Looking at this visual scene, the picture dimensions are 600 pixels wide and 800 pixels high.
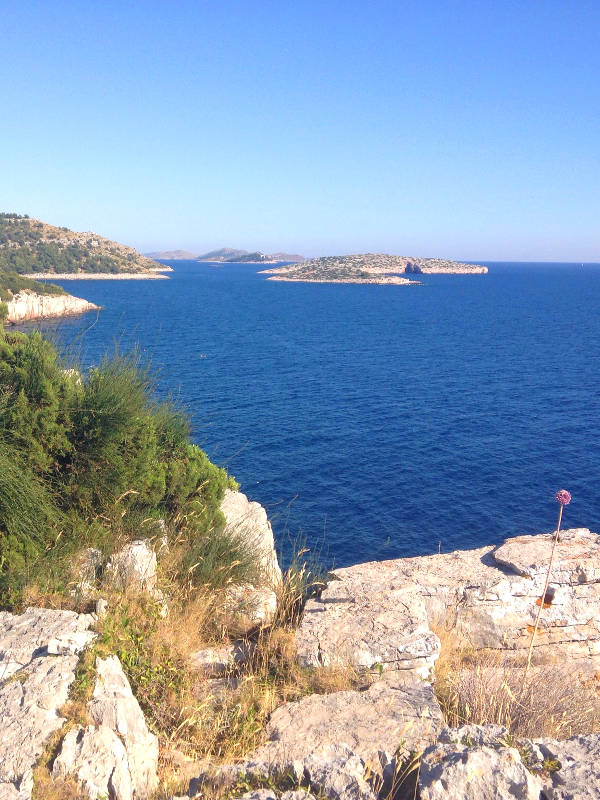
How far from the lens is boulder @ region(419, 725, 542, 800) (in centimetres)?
→ 347

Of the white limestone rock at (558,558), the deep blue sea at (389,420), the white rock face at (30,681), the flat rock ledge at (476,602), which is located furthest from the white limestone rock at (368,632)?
the deep blue sea at (389,420)

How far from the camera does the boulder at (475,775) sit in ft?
11.4

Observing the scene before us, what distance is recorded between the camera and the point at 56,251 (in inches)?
6171

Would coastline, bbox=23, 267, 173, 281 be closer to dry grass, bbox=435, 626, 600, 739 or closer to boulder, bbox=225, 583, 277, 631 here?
boulder, bbox=225, 583, 277, 631

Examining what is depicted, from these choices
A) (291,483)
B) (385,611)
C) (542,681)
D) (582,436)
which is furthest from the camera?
(582,436)

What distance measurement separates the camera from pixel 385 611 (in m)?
6.51

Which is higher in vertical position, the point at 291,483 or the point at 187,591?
the point at 187,591

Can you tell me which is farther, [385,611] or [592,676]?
[592,676]

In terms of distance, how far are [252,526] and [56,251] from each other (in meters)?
165

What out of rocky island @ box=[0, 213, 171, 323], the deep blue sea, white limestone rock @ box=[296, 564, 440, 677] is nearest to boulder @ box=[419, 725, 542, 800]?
white limestone rock @ box=[296, 564, 440, 677]

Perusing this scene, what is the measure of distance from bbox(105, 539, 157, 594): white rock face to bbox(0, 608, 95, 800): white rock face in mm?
959

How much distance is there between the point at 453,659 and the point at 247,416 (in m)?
30.2

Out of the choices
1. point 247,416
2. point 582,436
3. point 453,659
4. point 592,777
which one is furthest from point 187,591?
point 582,436

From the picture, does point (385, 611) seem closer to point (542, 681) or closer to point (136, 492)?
point (542, 681)
